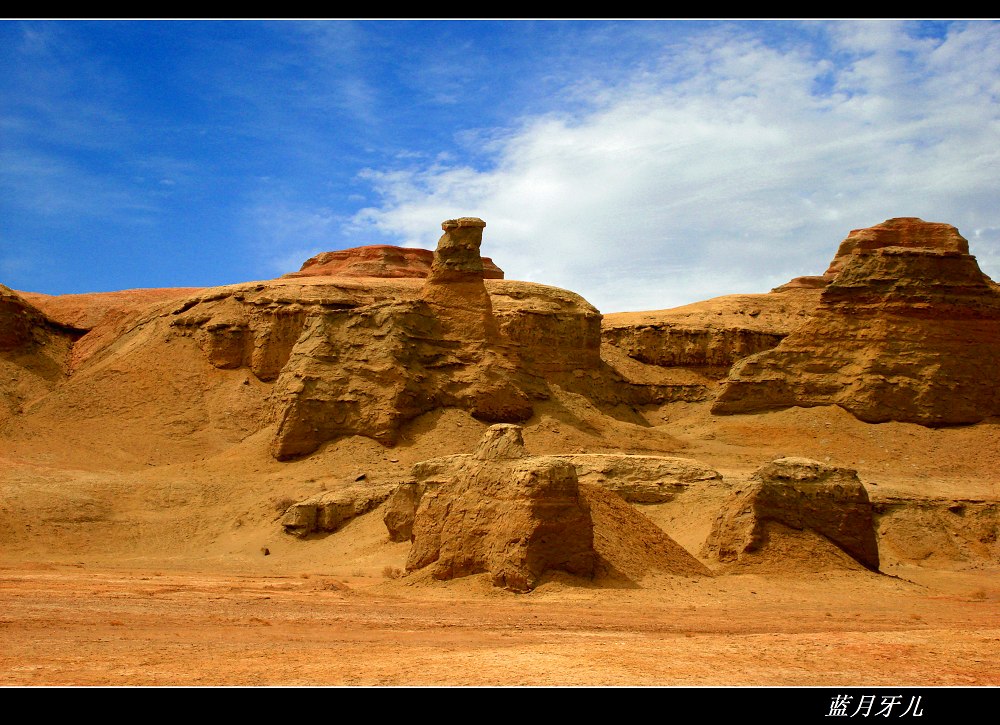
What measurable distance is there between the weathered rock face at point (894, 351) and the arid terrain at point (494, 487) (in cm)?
9

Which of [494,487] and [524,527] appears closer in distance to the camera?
[524,527]

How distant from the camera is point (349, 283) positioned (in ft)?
146

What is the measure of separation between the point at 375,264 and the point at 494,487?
44887mm

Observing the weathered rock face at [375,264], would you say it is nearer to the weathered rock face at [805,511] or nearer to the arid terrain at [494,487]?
the arid terrain at [494,487]

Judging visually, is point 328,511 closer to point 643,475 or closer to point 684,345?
point 643,475

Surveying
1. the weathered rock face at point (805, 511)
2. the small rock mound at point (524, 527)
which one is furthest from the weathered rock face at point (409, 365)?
the weathered rock face at point (805, 511)

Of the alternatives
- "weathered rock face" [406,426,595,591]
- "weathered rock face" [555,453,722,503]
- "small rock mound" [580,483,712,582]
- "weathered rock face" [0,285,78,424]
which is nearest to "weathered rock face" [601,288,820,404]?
"weathered rock face" [555,453,722,503]

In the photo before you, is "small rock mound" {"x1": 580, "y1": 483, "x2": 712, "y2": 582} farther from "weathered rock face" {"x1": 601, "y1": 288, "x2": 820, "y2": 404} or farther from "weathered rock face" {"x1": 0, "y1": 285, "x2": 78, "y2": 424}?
"weathered rock face" {"x1": 0, "y1": 285, "x2": 78, "y2": 424}

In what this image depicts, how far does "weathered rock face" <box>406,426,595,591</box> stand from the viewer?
15633 millimetres

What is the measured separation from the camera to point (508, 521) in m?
16.0

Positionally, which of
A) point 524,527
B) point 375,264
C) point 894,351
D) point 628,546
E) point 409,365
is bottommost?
point 628,546

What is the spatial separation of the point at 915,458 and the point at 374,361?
16.9 meters

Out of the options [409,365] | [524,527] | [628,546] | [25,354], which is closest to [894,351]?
[409,365]
